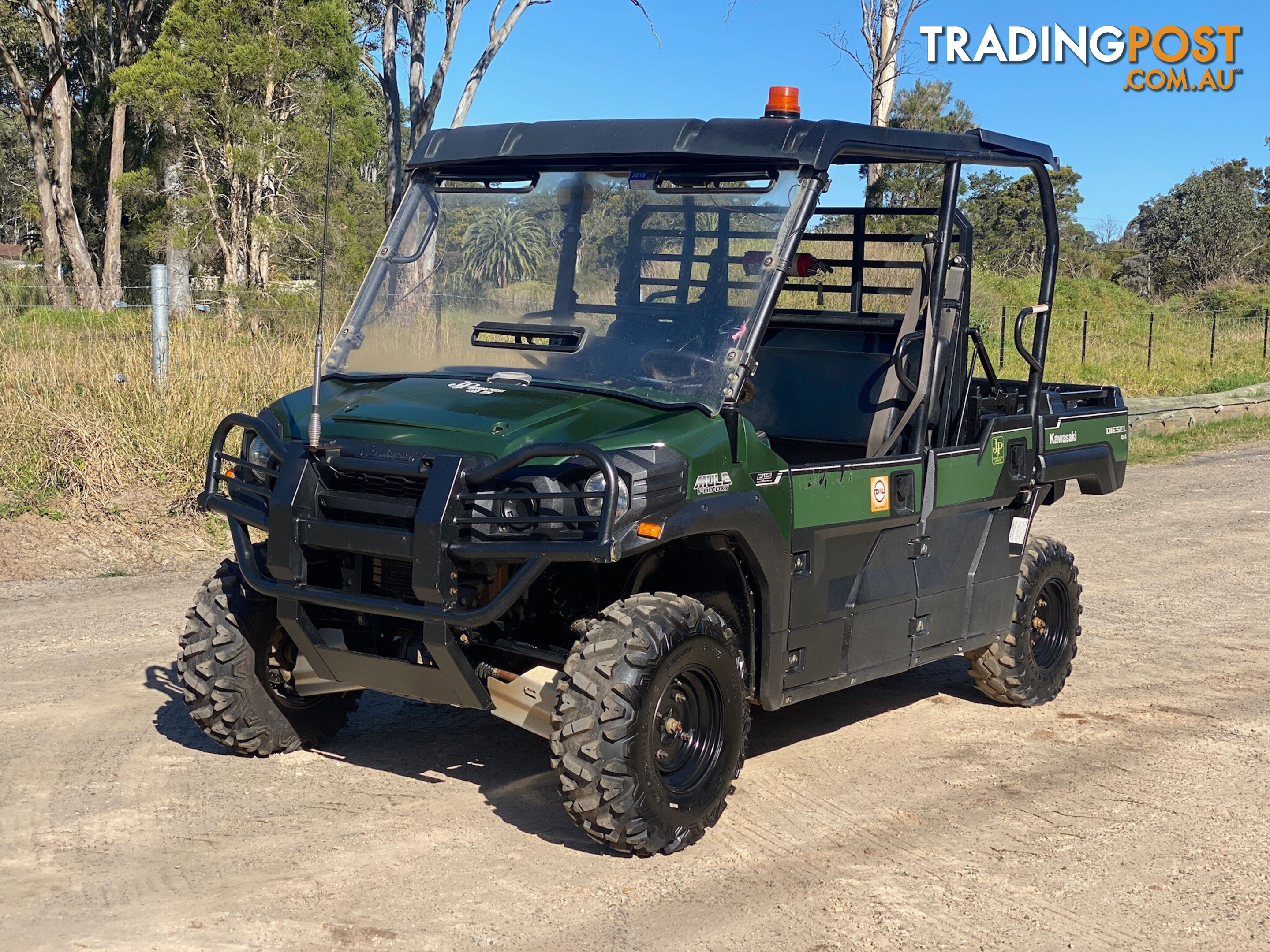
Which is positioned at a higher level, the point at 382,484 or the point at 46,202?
the point at 46,202

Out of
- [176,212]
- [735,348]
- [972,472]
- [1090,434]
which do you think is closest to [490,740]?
[735,348]

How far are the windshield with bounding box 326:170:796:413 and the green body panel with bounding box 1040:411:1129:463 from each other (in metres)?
2.13

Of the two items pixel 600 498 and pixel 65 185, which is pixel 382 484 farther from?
pixel 65 185

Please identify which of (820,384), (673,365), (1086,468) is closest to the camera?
(673,365)

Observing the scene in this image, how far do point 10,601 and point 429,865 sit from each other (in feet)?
15.9

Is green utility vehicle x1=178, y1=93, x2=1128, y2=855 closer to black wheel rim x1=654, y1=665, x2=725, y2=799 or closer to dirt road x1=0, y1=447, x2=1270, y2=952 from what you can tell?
black wheel rim x1=654, y1=665, x2=725, y2=799

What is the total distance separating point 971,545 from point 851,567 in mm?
961

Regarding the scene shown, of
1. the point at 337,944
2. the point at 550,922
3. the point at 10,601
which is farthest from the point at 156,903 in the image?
the point at 10,601

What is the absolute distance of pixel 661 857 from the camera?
15.0ft

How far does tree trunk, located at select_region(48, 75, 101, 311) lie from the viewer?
36.0 meters

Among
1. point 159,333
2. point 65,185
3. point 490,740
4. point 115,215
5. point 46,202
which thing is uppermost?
point 65,185

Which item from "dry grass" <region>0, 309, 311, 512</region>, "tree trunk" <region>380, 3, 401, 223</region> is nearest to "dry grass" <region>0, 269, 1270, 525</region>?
"dry grass" <region>0, 309, 311, 512</region>

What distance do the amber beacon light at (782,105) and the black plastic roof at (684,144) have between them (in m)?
0.17

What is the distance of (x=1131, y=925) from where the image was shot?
4.15 m
